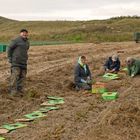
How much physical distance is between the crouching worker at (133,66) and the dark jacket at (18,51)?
4.35 meters

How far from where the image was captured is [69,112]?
10.6 m

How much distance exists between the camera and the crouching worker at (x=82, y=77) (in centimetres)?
1354

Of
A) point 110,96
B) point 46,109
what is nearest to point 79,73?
point 110,96

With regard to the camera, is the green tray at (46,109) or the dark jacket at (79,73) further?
the dark jacket at (79,73)

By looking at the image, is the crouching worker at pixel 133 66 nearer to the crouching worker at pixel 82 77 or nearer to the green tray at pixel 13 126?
the crouching worker at pixel 82 77

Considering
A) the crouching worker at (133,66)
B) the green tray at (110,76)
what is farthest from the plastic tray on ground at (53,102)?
the crouching worker at (133,66)

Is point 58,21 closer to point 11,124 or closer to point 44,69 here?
point 44,69

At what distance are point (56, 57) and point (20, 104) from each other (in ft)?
39.5

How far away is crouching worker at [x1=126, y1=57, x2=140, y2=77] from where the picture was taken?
1555 centimetres

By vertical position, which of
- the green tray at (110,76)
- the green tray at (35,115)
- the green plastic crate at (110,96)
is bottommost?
the green tray at (35,115)

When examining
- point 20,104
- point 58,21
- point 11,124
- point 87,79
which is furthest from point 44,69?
point 58,21

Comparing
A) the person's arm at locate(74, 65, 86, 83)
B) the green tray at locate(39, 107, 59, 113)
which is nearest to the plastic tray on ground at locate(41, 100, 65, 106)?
the green tray at locate(39, 107, 59, 113)

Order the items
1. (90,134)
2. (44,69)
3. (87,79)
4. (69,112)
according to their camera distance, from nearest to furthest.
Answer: (90,134) → (69,112) → (87,79) → (44,69)

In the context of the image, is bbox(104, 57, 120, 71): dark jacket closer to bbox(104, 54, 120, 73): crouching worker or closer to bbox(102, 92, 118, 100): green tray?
bbox(104, 54, 120, 73): crouching worker
